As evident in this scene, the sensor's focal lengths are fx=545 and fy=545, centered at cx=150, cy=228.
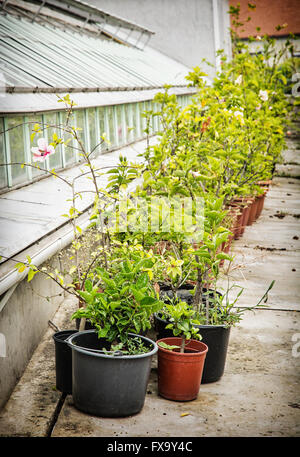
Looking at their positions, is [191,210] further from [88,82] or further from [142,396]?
[88,82]

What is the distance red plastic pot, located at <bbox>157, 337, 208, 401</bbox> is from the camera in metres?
3.69

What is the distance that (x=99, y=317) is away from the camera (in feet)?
11.3

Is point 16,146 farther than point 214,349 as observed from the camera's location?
Yes

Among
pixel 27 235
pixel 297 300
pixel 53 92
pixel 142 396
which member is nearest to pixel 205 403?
pixel 142 396

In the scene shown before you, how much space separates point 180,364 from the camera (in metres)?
3.69

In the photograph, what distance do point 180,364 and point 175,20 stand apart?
651 inches

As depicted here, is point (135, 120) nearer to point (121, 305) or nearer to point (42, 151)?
point (42, 151)

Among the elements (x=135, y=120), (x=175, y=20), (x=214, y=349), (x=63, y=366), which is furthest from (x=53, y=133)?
(x=175, y=20)

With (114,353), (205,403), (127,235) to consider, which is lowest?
(205,403)

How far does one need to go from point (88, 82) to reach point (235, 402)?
4911 mm

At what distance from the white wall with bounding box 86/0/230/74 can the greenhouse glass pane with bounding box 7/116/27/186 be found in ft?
45.9

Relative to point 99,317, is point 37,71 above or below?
above

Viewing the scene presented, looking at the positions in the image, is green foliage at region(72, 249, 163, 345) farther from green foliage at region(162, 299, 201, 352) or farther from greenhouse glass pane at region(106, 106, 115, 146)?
greenhouse glass pane at region(106, 106, 115, 146)

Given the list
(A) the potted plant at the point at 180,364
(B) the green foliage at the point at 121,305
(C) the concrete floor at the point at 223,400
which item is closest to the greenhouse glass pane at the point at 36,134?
(C) the concrete floor at the point at 223,400
